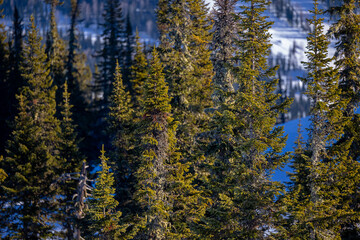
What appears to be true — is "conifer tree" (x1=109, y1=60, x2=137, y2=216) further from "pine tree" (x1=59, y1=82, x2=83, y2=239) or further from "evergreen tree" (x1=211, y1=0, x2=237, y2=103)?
"evergreen tree" (x1=211, y1=0, x2=237, y2=103)

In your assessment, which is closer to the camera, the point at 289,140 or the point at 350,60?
the point at 350,60

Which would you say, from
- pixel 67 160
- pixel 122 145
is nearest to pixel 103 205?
pixel 122 145

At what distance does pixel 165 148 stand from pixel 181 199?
10.3 ft

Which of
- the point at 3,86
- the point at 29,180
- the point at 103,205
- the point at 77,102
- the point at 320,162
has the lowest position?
the point at 103,205

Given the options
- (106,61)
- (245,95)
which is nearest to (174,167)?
(245,95)

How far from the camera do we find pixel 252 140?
568 inches

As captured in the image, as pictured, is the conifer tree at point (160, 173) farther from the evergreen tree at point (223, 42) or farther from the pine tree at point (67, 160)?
the pine tree at point (67, 160)

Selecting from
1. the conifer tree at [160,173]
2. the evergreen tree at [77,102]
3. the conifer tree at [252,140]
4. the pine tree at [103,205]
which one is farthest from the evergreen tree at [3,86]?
the conifer tree at [252,140]

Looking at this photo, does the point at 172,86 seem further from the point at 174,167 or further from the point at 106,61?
the point at 106,61

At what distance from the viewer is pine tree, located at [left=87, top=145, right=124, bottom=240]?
19.0 m

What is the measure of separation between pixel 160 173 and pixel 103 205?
11.8ft

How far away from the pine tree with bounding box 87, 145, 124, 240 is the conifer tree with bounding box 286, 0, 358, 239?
9.56 meters

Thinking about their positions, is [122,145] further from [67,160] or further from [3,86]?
[3,86]

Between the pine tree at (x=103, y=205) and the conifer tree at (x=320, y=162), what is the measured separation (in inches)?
377
